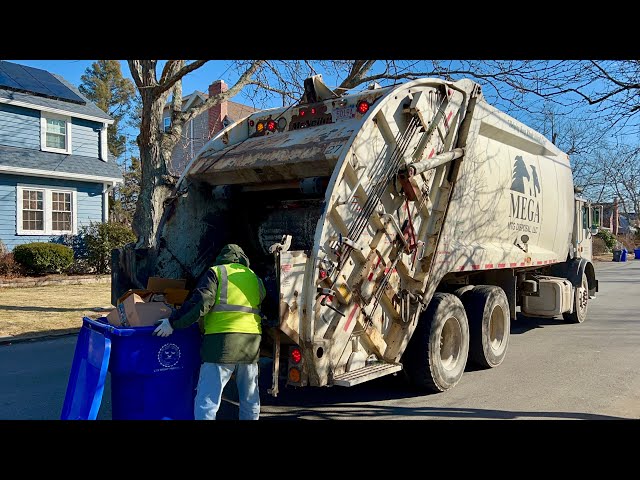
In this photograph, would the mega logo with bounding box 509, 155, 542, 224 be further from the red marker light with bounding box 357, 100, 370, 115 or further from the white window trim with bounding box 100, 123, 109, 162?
the white window trim with bounding box 100, 123, 109, 162

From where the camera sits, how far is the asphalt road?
527 centimetres

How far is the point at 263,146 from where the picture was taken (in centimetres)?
576

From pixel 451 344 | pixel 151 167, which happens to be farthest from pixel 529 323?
pixel 151 167

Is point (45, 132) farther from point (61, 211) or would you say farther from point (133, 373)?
point (133, 373)

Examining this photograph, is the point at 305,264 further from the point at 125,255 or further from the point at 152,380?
the point at 125,255

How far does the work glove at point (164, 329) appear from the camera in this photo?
4.08 m

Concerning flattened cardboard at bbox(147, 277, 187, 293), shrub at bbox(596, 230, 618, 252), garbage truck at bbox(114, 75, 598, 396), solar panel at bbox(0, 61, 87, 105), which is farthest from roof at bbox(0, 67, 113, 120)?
shrub at bbox(596, 230, 618, 252)

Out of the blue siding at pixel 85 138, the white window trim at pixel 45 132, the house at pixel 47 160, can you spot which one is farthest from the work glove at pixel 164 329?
the blue siding at pixel 85 138

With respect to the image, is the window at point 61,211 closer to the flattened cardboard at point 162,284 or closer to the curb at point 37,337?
the curb at point 37,337

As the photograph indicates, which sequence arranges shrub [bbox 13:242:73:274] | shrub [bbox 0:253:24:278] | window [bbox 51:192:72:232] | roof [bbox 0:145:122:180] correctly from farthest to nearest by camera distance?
1. window [bbox 51:192:72:232]
2. roof [bbox 0:145:122:180]
3. shrub [bbox 13:242:73:274]
4. shrub [bbox 0:253:24:278]

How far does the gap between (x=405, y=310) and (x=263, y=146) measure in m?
2.10

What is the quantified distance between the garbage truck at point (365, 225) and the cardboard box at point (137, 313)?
86cm

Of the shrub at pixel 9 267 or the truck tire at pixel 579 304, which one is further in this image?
the shrub at pixel 9 267
